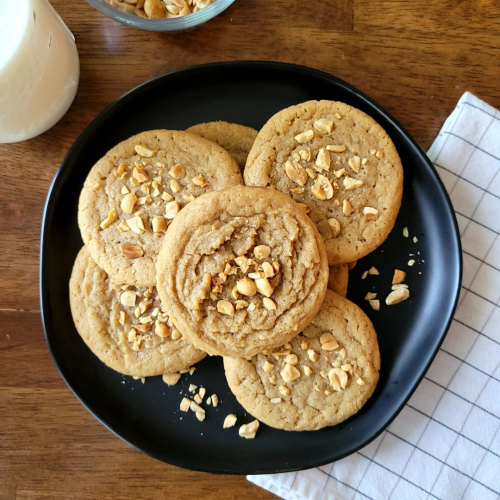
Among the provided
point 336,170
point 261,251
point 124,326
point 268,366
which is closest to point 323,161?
point 336,170

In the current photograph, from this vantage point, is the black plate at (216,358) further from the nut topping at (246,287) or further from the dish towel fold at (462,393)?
the nut topping at (246,287)

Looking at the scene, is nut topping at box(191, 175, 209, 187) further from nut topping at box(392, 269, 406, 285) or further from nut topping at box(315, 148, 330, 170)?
nut topping at box(392, 269, 406, 285)

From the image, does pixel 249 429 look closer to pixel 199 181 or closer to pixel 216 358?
pixel 216 358

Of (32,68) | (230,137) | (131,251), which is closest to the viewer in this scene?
(32,68)

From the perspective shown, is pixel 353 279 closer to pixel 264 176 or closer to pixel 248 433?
pixel 264 176

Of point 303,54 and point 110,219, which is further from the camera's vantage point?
point 303,54

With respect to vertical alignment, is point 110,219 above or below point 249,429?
above

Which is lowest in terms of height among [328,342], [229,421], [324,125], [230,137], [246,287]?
[229,421]

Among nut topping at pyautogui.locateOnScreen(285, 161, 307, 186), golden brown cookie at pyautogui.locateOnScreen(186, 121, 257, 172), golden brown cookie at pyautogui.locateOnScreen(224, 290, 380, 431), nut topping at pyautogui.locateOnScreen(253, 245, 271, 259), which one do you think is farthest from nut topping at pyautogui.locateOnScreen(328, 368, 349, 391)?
golden brown cookie at pyautogui.locateOnScreen(186, 121, 257, 172)
